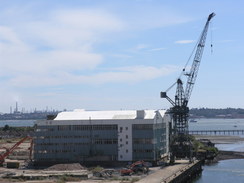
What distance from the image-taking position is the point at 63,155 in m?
88.9

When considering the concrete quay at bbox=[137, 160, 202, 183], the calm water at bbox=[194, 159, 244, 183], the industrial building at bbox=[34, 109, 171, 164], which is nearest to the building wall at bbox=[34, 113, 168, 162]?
the industrial building at bbox=[34, 109, 171, 164]

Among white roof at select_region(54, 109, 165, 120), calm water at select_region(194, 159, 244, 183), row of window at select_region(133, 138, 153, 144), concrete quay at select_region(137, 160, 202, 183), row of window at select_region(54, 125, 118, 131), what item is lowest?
→ calm water at select_region(194, 159, 244, 183)

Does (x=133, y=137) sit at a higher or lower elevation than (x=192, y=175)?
higher

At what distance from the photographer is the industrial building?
85.9 meters

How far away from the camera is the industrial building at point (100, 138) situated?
8594 cm

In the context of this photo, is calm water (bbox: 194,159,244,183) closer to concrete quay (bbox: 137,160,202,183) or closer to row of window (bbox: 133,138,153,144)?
concrete quay (bbox: 137,160,202,183)

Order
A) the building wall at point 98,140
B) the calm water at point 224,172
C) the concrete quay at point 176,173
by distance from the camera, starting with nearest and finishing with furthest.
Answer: the concrete quay at point 176,173 < the calm water at point 224,172 < the building wall at point 98,140

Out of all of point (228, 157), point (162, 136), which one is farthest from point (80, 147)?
point (228, 157)

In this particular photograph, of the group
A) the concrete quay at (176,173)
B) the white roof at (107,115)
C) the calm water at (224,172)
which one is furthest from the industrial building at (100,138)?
the calm water at (224,172)

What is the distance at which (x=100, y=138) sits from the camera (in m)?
87.6

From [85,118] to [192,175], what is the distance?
865 inches

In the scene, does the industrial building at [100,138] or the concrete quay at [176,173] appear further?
the industrial building at [100,138]

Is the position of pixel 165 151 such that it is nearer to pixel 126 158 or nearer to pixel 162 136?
pixel 162 136

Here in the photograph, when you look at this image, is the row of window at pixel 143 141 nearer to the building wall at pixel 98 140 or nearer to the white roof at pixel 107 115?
the building wall at pixel 98 140
